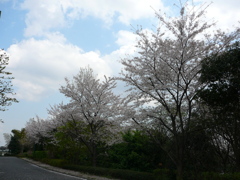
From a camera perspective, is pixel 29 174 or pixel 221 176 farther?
pixel 29 174

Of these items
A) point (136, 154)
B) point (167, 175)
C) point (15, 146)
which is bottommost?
point (167, 175)

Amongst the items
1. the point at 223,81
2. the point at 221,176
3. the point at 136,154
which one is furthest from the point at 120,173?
the point at 223,81

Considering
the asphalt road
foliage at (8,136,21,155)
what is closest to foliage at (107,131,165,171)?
the asphalt road

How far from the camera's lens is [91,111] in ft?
56.8

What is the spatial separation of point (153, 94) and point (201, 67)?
2.52 m

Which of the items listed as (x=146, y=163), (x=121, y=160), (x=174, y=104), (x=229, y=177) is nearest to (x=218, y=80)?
(x=174, y=104)

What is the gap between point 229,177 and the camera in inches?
326

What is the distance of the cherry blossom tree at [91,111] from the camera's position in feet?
55.9

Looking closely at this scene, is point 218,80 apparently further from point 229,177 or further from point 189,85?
point 229,177

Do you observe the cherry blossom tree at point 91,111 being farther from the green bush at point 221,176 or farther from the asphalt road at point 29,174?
the green bush at point 221,176

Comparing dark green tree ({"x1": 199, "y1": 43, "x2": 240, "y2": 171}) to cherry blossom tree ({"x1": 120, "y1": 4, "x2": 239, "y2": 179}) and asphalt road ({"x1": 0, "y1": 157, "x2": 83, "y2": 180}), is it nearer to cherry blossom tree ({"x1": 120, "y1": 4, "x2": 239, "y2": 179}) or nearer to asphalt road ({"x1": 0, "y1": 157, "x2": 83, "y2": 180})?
cherry blossom tree ({"x1": 120, "y1": 4, "x2": 239, "y2": 179})

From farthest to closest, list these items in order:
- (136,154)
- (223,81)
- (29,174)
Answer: (136,154) → (29,174) → (223,81)

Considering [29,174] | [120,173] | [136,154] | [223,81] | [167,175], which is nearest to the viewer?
[223,81]

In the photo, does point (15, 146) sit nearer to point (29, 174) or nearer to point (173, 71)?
point (29, 174)
